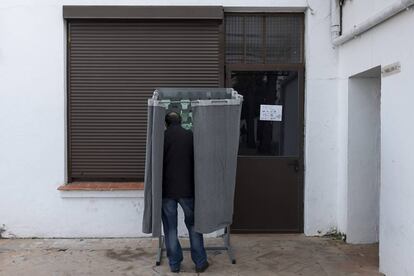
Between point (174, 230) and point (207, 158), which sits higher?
point (207, 158)

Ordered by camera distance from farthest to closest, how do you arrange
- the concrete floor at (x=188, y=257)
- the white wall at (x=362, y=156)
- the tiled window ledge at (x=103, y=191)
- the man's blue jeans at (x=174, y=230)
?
the tiled window ledge at (x=103, y=191)
the white wall at (x=362, y=156)
the concrete floor at (x=188, y=257)
the man's blue jeans at (x=174, y=230)

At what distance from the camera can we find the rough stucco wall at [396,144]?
469cm

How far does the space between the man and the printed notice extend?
1.77m

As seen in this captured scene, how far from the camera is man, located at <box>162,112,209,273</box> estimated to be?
5.42m

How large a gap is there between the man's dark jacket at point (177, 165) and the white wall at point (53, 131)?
155 cm

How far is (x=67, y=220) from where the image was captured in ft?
22.7

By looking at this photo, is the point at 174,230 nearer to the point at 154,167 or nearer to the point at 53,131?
the point at 154,167

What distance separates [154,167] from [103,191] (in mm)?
1760

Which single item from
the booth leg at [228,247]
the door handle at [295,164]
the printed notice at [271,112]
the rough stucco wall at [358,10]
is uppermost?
the rough stucco wall at [358,10]

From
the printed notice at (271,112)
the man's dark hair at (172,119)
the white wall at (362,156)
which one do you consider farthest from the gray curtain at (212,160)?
the white wall at (362,156)

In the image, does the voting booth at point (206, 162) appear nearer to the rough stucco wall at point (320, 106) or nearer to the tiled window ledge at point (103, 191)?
the tiled window ledge at point (103, 191)

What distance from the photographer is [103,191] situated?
22.4ft

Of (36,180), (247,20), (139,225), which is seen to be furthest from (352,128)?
(36,180)

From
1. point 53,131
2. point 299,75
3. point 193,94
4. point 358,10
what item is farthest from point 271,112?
point 53,131
